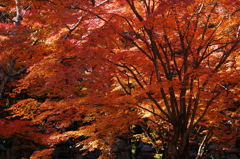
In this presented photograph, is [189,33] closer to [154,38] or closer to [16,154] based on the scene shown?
[154,38]

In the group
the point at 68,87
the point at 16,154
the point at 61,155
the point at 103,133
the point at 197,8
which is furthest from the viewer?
the point at 61,155

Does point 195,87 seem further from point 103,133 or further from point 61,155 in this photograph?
point 61,155

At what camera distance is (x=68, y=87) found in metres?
11.7

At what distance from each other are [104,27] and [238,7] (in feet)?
12.4

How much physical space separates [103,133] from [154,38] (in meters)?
3.90

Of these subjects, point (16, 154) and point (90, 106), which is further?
point (16, 154)

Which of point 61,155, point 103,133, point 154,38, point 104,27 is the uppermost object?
point 104,27

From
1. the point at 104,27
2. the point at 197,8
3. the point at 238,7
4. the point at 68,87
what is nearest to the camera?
the point at 238,7

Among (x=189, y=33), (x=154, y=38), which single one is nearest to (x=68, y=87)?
(x=154, y=38)

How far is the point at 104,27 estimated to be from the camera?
871 cm

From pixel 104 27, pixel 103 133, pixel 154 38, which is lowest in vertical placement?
pixel 103 133

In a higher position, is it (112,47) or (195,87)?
(112,47)

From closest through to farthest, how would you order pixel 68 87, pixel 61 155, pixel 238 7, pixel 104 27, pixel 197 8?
pixel 238 7, pixel 197 8, pixel 104 27, pixel 68 87, pixel 61 155

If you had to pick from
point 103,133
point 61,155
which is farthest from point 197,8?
point 61,155
